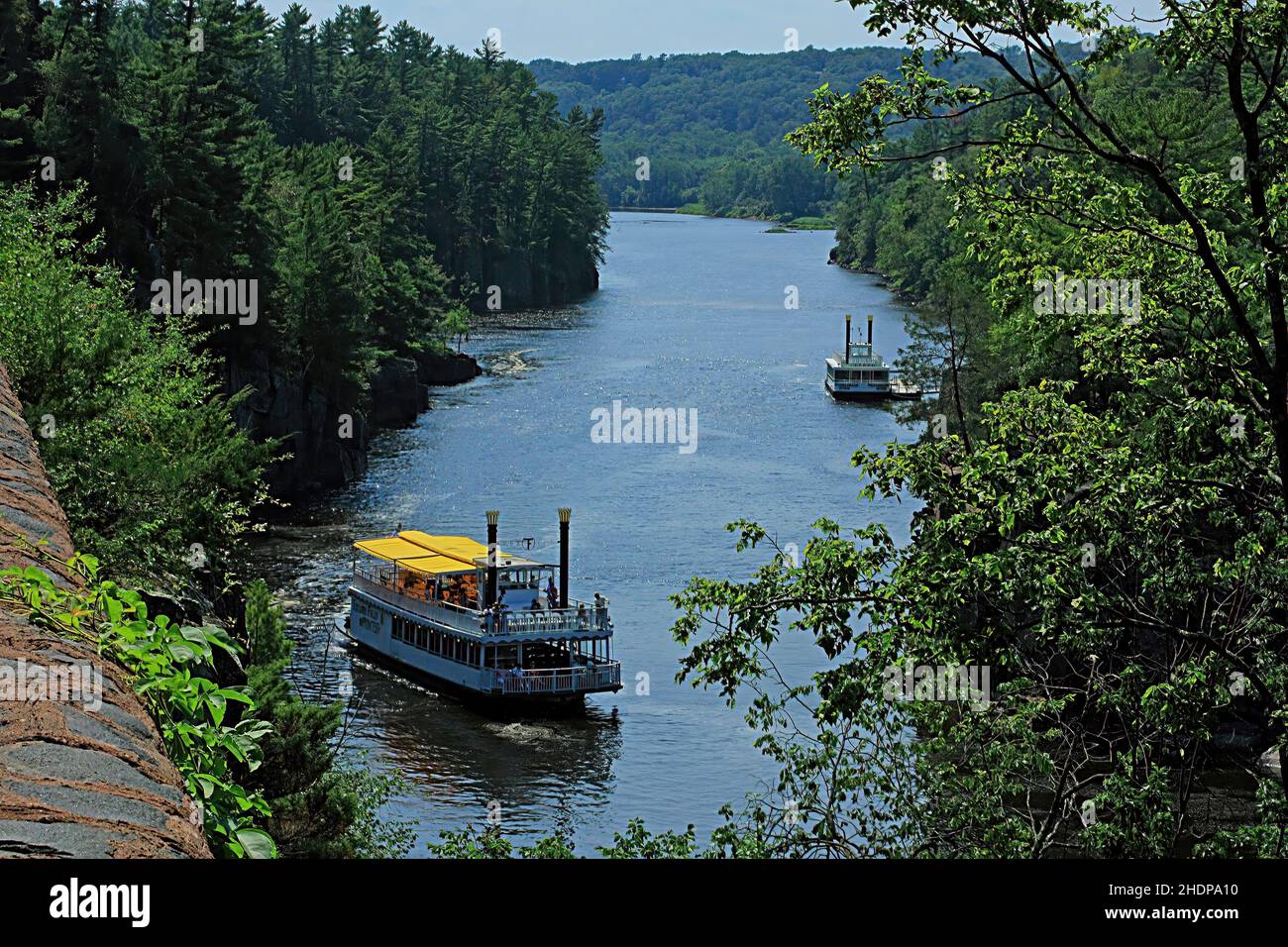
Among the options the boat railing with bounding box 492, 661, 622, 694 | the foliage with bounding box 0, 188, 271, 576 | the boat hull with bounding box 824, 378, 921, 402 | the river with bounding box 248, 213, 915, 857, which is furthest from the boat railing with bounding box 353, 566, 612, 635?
the boat hull with bounding box 824, 378, 921, 402

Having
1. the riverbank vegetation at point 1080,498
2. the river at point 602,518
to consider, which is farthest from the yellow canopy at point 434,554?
the riverbank vegetation at point 1080,498

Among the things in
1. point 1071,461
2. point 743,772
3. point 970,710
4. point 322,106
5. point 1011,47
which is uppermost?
point 322,106

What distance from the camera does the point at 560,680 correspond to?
44.5m

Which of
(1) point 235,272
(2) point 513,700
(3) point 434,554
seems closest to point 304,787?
(2) point 513,700

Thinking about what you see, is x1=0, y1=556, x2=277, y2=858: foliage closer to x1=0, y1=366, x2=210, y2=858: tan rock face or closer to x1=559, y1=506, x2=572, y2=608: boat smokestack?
x1=0, y1=366, x2=210, y2=858: tan rock face

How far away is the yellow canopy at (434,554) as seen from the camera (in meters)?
48.2

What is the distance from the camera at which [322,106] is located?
13825 cm

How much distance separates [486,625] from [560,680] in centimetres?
296

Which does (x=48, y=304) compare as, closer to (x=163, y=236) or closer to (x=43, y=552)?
(x=43, y=552)

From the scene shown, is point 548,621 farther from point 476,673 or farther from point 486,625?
point 476,673

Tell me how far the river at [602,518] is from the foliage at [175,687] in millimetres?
21315

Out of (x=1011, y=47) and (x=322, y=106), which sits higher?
(x=322, y=106)
